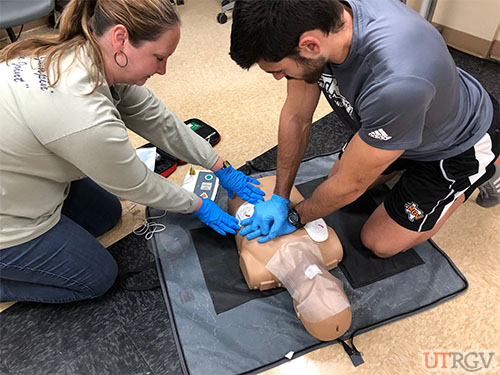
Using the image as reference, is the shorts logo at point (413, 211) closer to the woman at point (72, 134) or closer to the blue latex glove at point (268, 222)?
the blue latex glove at point (268, 222)

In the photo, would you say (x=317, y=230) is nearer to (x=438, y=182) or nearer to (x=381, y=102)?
(x=438, y=182)

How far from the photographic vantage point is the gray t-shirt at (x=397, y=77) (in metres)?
0.92

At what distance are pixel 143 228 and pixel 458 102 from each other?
1252 mm

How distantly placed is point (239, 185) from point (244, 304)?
0.46m

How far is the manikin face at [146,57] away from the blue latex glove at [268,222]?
610 mm

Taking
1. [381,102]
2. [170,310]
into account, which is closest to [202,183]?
[170,310]

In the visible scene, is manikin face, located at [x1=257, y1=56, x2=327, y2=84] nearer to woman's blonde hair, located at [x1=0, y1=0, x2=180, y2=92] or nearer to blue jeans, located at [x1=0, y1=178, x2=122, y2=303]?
woman's blonde hair, located at [x1=0, y1=0, x2=180, y2=92]

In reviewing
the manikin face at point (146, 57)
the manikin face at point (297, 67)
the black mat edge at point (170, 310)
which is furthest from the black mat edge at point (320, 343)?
the manikin face at point (297, 67)

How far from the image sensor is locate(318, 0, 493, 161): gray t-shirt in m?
0.92

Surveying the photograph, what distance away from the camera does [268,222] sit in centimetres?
136

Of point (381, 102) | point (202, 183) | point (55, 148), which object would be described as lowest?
point (202, 183)

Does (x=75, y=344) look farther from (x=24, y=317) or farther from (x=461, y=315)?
(x=461, y=315)

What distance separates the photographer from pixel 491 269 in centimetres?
146

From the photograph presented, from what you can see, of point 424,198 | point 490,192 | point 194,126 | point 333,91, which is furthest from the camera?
point 194,126
